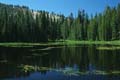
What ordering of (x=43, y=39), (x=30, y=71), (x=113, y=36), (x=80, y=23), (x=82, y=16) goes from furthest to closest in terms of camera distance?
1. (x=82, y=16)
2. (x=80, y=23)
3. (x=43, y=39)
4. (x=113, y=36)
5. (x=30, y=71)

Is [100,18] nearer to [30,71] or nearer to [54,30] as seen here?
[54,30]

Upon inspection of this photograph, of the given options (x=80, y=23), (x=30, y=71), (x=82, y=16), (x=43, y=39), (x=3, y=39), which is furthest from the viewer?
(x=82, y=16)

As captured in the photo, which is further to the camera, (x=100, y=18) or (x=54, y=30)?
(x=54, y=30)

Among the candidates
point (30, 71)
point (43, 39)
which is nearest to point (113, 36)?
point (43, 39)

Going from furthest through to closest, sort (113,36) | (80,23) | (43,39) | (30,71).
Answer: (80,23) < (43,39) < (113,36) < (30,71)

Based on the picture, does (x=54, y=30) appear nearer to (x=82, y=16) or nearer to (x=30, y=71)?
(x=82, y=16)

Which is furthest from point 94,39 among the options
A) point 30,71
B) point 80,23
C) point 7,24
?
point 30,71

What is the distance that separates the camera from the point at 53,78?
32.8 metres

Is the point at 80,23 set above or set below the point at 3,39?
above

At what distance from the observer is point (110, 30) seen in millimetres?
142750

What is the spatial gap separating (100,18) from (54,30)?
37.6 metres

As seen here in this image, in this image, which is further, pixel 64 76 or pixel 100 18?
pixel 100 18

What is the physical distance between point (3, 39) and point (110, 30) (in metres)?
55.0

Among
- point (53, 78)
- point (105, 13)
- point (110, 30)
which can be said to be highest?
point (105, 13)
